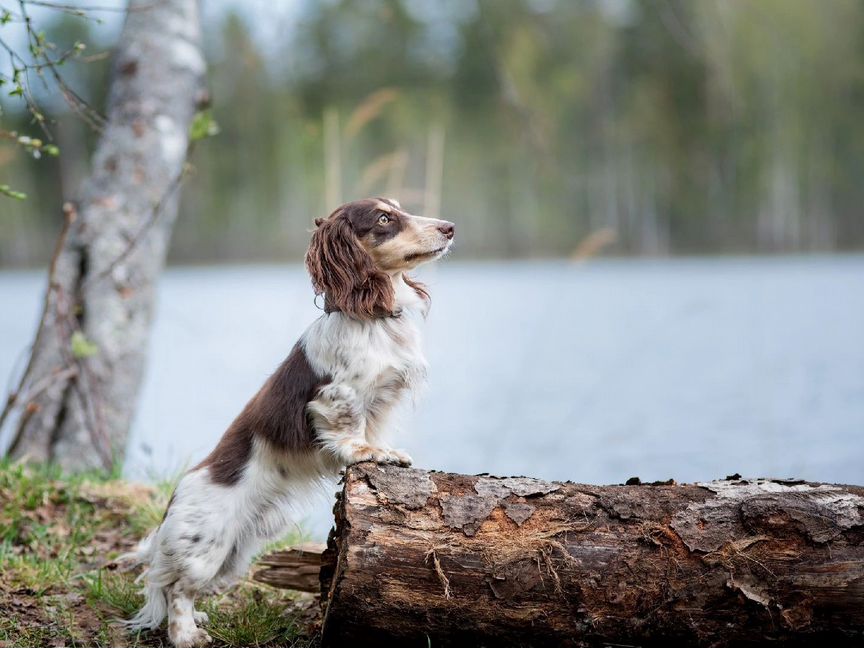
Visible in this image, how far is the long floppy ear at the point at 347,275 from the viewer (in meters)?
3.32

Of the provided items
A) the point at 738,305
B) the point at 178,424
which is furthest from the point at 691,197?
the point at 178,424

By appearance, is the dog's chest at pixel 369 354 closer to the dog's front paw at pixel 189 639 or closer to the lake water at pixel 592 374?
the lake water at pixel 592 374

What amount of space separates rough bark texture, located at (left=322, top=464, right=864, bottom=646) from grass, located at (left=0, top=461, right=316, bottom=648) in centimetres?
63

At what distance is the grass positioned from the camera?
11.4ft

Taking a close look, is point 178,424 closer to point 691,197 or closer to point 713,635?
point 713,635

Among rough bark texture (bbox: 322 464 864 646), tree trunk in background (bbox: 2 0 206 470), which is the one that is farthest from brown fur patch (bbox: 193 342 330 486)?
tree trunk in background (bbox: 2 0 206 470)

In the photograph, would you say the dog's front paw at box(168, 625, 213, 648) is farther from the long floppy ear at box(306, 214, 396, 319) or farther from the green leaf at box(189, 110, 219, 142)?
the green leaf at box(189, 110, 219, 142)

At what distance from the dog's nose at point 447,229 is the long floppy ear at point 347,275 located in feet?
0.90

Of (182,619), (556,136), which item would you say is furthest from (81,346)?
(556,136)

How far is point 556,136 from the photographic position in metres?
23.6

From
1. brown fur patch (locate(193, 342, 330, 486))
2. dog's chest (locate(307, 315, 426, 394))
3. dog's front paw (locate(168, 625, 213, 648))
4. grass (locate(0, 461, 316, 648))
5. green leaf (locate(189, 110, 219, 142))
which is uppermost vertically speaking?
green leaf (locate(189, 110, 219, 142))

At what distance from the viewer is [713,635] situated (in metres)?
3.04

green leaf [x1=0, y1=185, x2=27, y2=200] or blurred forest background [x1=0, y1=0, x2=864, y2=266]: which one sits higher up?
blurred forest background [x1=0, y1=0, x2=864, y2=266]

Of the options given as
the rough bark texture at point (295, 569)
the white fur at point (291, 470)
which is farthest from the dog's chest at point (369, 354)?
the rough bark texture at point (295, 569)
